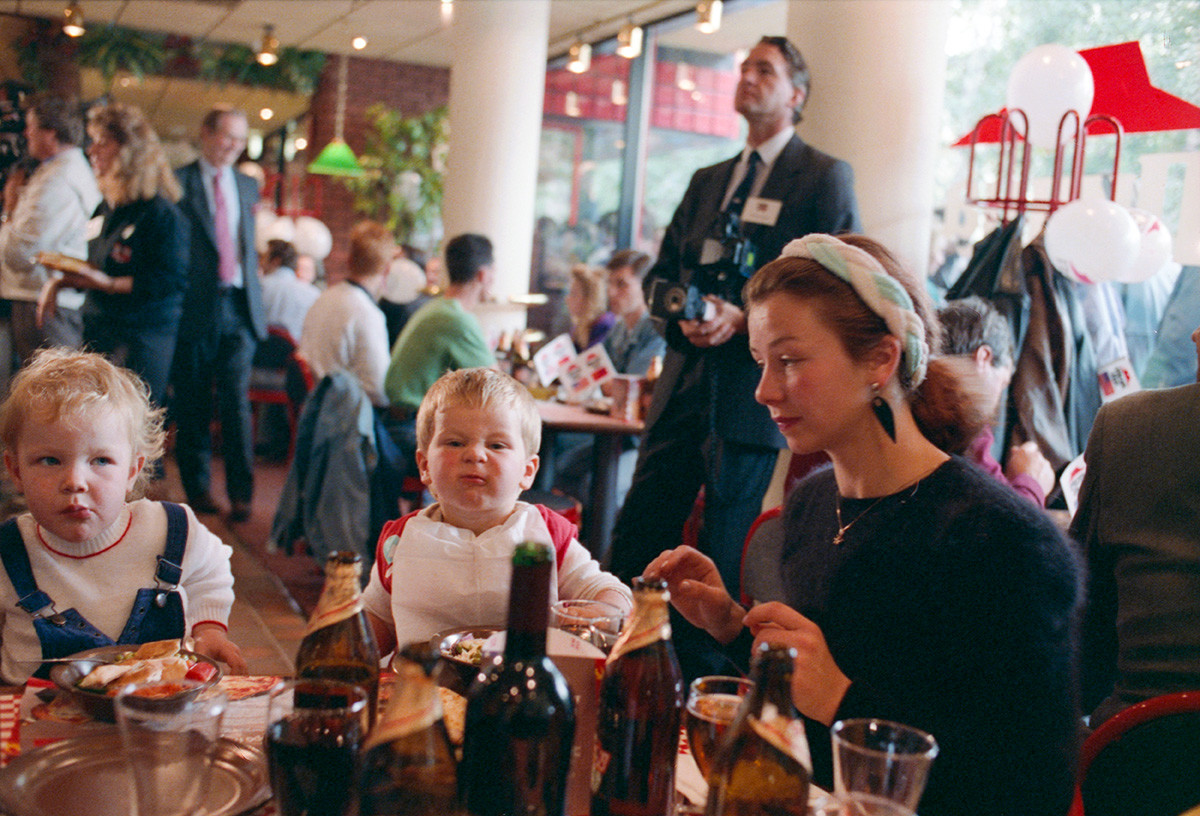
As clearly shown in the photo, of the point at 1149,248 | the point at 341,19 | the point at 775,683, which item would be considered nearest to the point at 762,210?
the point at 1149,248

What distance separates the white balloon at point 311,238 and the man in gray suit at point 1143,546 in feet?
28.6

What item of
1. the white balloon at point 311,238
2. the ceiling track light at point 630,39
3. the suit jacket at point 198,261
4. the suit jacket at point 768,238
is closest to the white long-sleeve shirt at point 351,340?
the suit jacket at point 198,261

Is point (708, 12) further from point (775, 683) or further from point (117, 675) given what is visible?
point (775, 683)

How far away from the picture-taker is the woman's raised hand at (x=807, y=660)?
120 cm

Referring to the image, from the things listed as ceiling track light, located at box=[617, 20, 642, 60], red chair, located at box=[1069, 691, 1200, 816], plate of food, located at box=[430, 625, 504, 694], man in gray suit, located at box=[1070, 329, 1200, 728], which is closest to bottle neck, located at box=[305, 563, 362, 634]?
plate of food, located at box=[430, 625, 504, 694]

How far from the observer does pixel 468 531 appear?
1.64 metres

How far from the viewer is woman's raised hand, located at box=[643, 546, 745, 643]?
142cm

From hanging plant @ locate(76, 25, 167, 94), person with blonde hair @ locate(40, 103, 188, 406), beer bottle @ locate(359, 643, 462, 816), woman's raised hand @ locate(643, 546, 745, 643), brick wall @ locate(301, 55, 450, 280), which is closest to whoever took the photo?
beer bottle @ locate(359, 643, 462, 816)

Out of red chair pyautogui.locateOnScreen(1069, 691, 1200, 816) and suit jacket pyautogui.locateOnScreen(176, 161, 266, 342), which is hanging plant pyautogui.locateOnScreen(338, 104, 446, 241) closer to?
suit jacket pyautogui.locateOnScreen(176, 161, 266, 342)

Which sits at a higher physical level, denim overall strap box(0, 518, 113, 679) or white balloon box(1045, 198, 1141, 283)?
white balloon box(1045, 198, 1141, 283)

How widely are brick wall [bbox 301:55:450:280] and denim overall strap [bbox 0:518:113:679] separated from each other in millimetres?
8805

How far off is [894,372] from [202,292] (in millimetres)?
4518

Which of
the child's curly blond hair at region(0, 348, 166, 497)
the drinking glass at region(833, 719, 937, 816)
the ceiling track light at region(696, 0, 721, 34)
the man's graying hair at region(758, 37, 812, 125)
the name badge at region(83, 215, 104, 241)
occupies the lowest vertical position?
the drinking glass at region(833, 719, 937, 816)

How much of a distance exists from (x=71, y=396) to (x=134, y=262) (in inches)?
132
